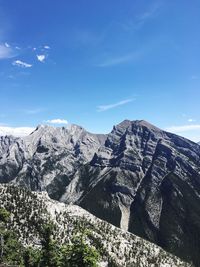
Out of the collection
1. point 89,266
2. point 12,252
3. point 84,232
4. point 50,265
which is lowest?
point 12,252

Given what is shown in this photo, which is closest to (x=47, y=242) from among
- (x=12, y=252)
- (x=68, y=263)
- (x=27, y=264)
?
(x=68, y=263)

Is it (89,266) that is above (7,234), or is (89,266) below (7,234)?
above

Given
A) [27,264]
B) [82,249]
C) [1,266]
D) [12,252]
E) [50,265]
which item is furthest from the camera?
[12,252]

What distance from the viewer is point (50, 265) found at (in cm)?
8431

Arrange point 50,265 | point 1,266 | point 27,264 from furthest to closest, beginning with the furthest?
point 27,264
point 50,265
point 1,266

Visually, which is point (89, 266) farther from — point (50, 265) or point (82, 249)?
point (50, 265)

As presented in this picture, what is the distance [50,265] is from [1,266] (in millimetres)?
13888

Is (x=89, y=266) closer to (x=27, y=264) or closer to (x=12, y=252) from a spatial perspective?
(x=27, y=264)

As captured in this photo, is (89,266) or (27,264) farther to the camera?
(27,264)

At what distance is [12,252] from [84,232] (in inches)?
4012

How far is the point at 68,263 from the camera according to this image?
2240 inches

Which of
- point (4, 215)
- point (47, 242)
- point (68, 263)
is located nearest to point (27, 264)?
point (4, 215)

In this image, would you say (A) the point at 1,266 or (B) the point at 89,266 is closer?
(B) the point at 89,266

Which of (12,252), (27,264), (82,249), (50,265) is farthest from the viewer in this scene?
(12,252)
